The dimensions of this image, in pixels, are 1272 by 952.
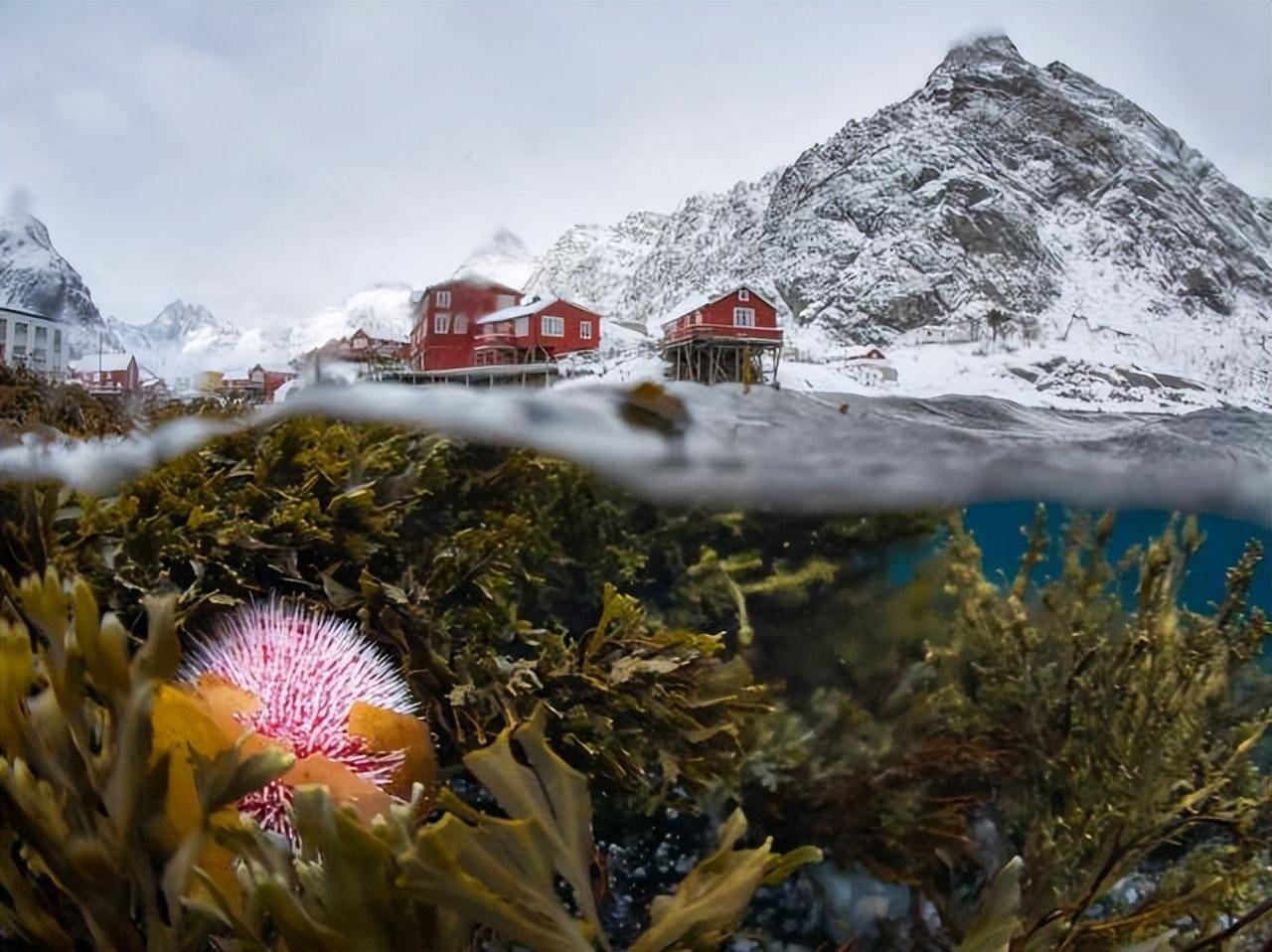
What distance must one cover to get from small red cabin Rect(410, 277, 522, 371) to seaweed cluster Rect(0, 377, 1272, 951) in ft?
0.14

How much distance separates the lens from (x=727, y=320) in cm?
38

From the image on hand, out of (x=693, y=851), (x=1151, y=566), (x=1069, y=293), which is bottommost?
(x=693, y=851)

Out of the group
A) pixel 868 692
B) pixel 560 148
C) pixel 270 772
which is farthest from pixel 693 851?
pixel 560 148

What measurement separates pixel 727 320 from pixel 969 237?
12cm

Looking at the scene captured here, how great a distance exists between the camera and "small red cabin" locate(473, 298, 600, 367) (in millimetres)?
380

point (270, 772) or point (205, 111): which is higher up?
point (205, 111)

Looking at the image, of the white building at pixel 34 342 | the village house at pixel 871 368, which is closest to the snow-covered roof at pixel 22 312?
the white building at pixel 34 342

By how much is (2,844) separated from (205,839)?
0.08 m

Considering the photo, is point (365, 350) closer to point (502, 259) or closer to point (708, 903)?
point (502, 259)

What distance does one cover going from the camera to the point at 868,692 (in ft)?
1.46

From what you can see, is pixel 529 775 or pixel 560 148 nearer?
pixel 529 775

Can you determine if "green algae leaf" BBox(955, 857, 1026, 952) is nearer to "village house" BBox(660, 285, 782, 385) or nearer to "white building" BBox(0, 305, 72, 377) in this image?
"village house" BBox(660, 285, 782, 385)

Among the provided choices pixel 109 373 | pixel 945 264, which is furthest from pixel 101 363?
pixel 945 264

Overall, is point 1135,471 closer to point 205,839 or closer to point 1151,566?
point 1151,566
